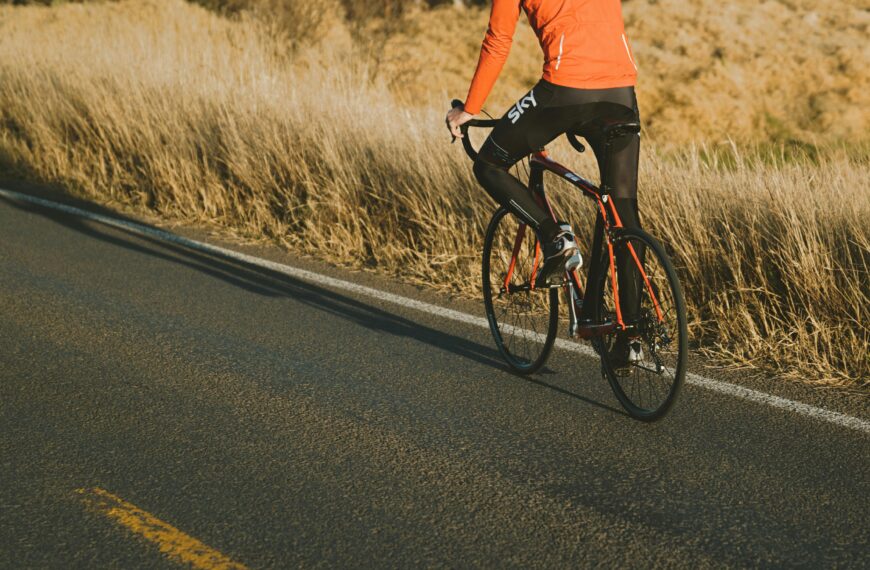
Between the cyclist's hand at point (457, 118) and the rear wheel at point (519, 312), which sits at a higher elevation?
the cyclist's hand at point (457, 118)

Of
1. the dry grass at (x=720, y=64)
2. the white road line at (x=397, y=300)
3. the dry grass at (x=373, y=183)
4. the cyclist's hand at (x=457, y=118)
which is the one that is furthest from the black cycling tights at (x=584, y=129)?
the dry grass at (x=720, y=64)

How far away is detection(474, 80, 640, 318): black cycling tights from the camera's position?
468 cm

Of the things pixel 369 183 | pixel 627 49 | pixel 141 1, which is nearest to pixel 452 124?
pixel 627 49

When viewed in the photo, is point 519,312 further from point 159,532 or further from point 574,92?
point 159,532

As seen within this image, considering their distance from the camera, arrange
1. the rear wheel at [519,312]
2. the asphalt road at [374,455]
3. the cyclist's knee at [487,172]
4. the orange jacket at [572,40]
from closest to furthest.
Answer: the asphalt road at [374,455], the orange jacket at [572,40], the cyclist's knee at [487,172], the rear wheel at [519,312]

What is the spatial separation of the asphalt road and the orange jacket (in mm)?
1537

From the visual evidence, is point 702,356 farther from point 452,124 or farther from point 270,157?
point 270,157

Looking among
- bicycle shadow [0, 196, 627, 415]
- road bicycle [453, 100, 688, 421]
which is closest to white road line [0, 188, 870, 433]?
bicycle shadow [0, 196, 627, 415]

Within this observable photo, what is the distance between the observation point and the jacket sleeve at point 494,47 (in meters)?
4.66

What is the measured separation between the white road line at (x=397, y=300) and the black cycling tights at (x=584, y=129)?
30.9 inches

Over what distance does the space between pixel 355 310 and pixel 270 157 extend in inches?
118

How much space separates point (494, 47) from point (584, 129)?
0.57 m

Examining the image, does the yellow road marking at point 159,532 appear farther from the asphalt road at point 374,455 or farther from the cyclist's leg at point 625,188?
the cyclist's leg at point 625,188

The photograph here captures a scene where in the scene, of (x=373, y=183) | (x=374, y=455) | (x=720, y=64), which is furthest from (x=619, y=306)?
(x=720, y=64)
